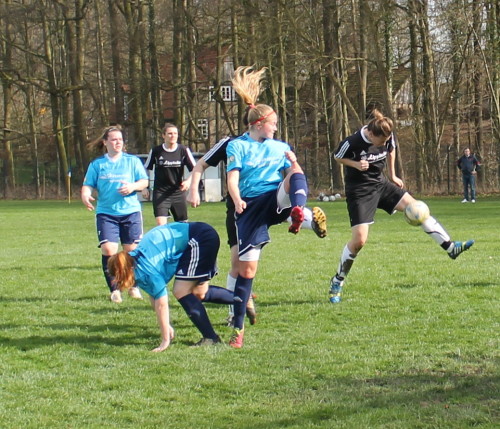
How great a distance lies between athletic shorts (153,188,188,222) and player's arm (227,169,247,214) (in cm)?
491

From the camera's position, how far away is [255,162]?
6.85 meters

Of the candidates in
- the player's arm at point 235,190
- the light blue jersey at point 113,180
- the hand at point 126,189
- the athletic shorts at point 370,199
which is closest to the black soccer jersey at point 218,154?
the player's arm at point 235,190

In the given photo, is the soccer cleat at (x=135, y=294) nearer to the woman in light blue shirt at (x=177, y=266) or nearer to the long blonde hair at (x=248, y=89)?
the woman in light blue shirt at (x=177, y=266)

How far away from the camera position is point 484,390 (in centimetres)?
496

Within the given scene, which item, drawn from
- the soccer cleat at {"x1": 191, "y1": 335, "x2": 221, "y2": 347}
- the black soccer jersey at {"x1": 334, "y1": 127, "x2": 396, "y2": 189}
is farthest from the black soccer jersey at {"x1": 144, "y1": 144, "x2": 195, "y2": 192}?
the soccer cleat at {"x1": 191, "y1": 335, "x2": 221, "y2": 347}

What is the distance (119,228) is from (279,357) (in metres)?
3.64

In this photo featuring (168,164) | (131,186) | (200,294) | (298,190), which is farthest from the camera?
(168,164)

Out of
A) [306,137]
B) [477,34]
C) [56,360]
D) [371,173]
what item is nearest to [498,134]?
[477,34]

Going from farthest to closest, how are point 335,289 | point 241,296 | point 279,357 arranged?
1. point 335,289
2. point 241,296
3. point 279,357

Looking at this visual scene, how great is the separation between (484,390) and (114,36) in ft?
125

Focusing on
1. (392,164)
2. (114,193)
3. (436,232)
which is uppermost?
(392,164)

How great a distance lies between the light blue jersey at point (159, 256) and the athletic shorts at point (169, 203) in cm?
497

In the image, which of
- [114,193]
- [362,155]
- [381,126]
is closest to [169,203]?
[114,193]

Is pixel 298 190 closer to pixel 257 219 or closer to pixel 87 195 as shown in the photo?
pixel 257 219
